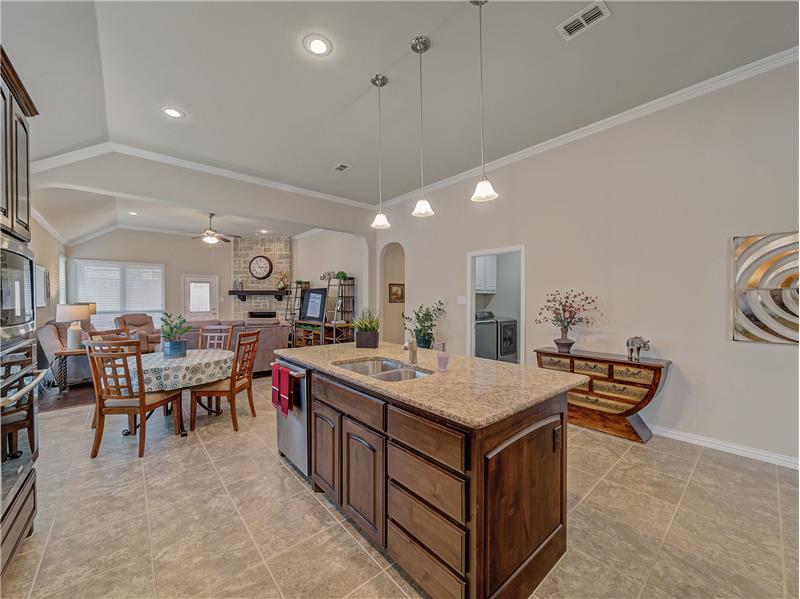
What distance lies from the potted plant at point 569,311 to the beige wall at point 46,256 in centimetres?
688

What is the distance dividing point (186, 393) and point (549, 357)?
4.73m

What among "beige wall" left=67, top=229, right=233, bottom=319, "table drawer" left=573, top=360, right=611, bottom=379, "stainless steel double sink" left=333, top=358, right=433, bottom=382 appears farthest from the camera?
"beige wall" left=67, top=229, right=233, bottom=319

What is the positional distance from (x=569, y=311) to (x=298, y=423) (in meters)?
2.87

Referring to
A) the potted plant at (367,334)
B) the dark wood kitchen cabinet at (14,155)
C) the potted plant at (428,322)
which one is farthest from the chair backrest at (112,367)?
the potted plant at (428,322)

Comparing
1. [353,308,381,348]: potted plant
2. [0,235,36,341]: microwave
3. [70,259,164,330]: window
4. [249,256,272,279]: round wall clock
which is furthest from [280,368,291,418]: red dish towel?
[70,259,164,330]: window

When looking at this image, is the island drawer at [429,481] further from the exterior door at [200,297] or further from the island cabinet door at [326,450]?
the exterior door at [200,297]

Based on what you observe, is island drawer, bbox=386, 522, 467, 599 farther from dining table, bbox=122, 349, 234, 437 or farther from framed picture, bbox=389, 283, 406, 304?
framed picture, bbox=389, 283, 406, 304

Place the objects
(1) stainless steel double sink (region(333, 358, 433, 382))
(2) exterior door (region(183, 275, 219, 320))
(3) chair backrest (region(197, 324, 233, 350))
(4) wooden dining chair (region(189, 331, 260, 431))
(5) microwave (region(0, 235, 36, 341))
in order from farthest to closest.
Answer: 1. (2) exterior door (region(183, 275, 219, 320))
2. (3) chair backrest (region(197, 324, 233, 350))
3. (4) wooden dining chair (region(189, 331, 260, 431))
4. (1) stainless steel double sink (region(333, 358, 433, 382))
5. (5) microwave (region(0, 235, 36, 341))

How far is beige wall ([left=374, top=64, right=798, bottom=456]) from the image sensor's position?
2.67 m

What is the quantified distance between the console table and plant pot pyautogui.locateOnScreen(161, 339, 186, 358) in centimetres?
384

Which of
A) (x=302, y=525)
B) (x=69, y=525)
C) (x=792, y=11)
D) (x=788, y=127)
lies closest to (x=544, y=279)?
(x=788, y=127)

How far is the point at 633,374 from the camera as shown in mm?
3049

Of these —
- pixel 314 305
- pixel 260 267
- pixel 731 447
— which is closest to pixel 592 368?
pixel 731 447

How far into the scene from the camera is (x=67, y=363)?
478cm
